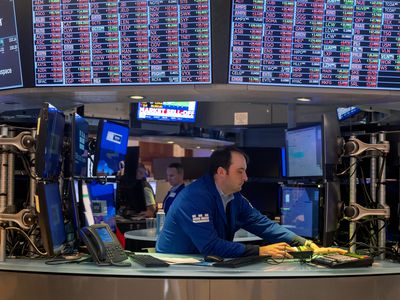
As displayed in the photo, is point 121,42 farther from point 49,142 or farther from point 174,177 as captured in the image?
point 174,177

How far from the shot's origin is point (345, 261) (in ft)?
7.82

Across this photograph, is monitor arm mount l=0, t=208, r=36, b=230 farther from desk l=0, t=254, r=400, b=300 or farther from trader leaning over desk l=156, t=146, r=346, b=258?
trader leaning over desk l=156, t=146, r=346, b=258

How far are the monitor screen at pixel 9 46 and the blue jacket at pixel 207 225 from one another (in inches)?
46.6

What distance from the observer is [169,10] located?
2.81 metres

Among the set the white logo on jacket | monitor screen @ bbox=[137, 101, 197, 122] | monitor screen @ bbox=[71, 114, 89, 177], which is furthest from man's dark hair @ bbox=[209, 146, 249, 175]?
monitor screen @ bbox=[137, 101, 197, 122]

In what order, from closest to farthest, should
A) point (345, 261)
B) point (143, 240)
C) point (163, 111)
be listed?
point (345, 261) → point (143, 240) → point (163, 111)

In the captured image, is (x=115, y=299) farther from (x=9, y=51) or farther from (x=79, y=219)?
(x=9, y=51)

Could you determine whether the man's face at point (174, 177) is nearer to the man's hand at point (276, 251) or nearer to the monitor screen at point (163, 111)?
the monitor screen at point (163, 111)

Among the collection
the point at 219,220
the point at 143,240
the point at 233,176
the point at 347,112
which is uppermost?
the point at 347,112

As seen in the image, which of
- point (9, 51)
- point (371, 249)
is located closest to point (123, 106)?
point (9, 51)

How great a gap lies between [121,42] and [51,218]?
3.52ft

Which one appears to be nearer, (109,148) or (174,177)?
(109,148)

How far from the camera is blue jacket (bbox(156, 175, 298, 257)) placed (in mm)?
2613

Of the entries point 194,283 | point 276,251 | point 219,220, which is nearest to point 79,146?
point 219,220
